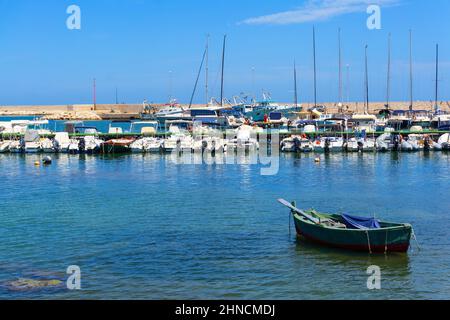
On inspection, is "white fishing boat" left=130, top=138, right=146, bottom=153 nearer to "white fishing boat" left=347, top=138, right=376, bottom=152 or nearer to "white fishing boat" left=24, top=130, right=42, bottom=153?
"white fishing boat" left=24, top=130, right=42, bottom=153

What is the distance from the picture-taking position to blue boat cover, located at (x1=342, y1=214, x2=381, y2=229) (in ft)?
75.8

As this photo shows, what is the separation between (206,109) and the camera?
97.4m

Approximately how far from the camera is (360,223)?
2358 cm

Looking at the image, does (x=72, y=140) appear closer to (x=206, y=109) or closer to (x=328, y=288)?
(x=206, y=109)

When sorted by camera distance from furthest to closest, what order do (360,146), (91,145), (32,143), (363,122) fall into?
(363,122), (32,143), (91,145), (360,146)

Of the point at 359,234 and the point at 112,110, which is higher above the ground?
the point at 112,110

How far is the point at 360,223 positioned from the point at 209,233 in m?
6.98

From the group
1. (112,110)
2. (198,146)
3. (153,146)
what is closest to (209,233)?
(198,146)

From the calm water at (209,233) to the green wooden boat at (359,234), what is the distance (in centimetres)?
42

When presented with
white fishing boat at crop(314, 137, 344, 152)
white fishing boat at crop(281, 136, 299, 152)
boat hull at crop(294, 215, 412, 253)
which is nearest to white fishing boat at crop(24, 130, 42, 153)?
white fishing boat at crop(281, 136, 299, 152)

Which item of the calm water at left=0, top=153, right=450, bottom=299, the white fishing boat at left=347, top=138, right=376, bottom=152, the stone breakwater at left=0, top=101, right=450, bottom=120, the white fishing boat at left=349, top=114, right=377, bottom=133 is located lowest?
the calm water at left=0, top=153, right=450, bottom=299

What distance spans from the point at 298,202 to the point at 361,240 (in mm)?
12359

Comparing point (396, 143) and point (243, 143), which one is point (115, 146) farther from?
point (396, 143)
